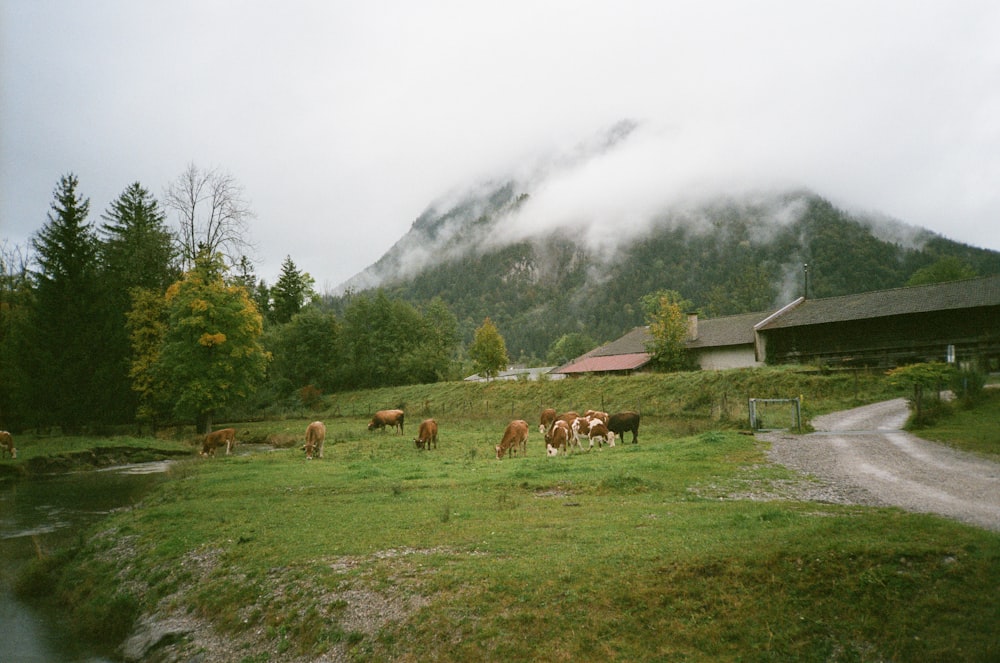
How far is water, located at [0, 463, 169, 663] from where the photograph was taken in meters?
9.86

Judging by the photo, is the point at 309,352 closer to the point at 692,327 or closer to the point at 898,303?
the point at 692,327

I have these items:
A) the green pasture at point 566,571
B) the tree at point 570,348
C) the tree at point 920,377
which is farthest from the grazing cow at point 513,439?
the tree at point 570,348

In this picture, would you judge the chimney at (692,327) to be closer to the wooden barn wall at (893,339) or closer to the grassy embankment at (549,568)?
the wooden barn wall at (893,339)

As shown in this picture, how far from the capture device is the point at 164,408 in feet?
141

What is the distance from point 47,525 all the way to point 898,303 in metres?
50.4

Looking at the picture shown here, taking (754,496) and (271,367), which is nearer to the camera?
(754,496)

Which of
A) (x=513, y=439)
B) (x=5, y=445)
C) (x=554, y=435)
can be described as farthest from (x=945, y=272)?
(x=5, y=445)

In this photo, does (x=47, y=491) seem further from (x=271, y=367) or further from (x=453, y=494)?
(x=271, y=367)

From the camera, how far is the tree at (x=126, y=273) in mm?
40228

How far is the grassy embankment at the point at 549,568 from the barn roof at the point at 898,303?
1238 inches

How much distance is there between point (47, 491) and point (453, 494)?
1738 cm

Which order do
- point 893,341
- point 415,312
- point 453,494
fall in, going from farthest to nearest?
point 415,312, point 893,341, point 453,494

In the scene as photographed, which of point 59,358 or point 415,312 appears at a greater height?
point 415,312

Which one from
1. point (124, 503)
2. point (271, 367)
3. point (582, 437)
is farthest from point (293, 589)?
point (271, 367)
